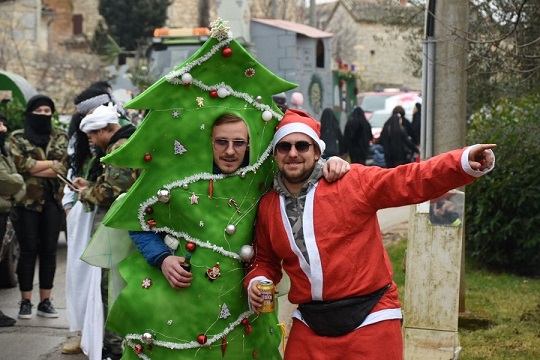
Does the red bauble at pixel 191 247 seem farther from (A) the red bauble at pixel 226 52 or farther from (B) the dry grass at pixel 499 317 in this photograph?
(B) the dry grass at pixel 499 317

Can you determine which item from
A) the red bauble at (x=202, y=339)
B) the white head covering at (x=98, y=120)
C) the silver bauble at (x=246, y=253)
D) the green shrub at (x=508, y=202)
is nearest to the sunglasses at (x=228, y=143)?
the silver bauble at (x=246, y=253)

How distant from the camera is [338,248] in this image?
179 inches

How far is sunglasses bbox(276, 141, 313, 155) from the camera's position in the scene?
15.3 ft

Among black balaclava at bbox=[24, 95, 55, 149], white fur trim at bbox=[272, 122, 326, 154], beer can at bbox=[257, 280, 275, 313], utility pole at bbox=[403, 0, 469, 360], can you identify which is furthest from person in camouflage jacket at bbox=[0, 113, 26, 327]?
beer can at bbox=[257, 280, 275, 313]

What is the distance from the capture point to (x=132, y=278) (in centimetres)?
507

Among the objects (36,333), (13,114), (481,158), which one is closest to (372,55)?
(13,114)

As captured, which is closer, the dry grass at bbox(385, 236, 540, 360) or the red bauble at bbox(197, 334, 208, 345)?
the red bauble at bbox(197, 334, 208, 345)

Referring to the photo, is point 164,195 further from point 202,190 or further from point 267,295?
point 267,295

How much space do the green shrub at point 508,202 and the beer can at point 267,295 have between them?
605 centimetres

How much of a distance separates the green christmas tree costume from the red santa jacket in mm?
323

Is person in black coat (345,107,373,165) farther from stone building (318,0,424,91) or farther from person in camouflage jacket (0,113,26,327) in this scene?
stone building (318,0,424,91)

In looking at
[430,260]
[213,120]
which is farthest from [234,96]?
[430,260]

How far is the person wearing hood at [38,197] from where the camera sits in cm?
890

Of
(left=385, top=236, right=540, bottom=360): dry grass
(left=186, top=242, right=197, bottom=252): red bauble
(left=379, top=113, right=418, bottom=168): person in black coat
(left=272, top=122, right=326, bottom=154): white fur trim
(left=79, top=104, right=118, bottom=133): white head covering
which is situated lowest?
(left=385, top=236, right=540, bottom=360): dry grass
